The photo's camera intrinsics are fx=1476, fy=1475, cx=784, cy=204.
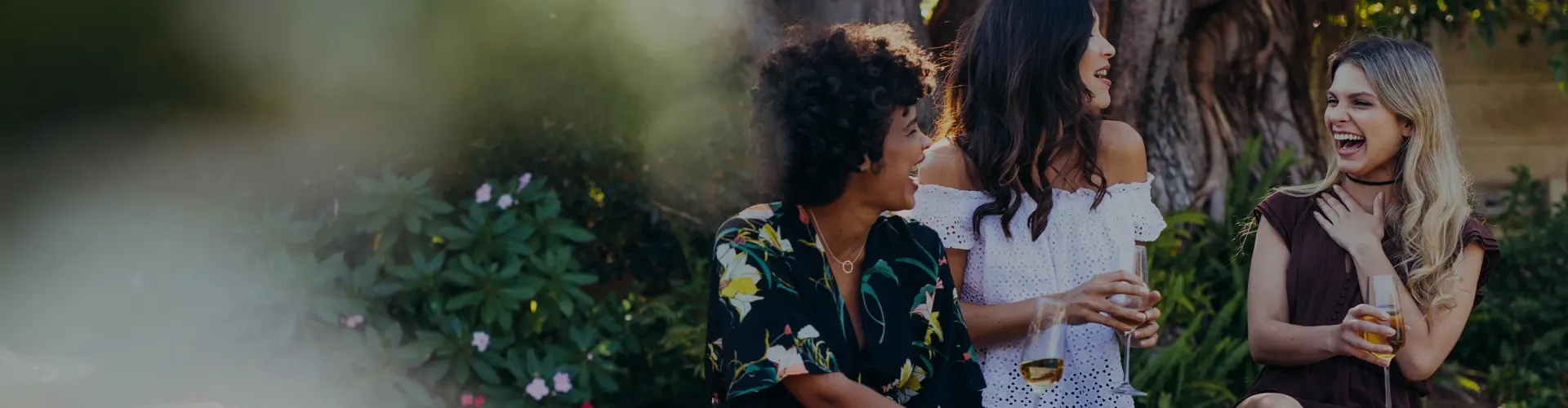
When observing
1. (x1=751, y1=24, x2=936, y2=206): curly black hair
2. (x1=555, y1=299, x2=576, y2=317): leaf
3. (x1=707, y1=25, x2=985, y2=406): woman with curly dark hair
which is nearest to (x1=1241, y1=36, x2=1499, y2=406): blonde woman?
(x1=707, y1=25, x2=985, y2=406): woman with curly dark hair

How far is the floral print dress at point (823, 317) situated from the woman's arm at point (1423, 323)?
1.01m

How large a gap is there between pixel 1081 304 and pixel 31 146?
12.5 feet

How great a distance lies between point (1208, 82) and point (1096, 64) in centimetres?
335

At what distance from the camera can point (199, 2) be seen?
5.07 metres

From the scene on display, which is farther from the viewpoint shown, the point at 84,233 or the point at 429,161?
the point at 429,161

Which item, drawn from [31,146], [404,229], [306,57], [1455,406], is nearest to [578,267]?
[404,229]

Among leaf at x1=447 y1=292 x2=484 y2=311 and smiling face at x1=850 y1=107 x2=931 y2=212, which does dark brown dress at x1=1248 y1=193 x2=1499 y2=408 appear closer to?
smiling face at x1=850 y1=107 x2=931 y2=212

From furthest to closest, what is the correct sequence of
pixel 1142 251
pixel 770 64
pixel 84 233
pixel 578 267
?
pixel 578 267 → pixel 84 233 → pixel 1142 251 → pixel 770 64

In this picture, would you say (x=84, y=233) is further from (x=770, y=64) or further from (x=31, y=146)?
(x=770, y=64)

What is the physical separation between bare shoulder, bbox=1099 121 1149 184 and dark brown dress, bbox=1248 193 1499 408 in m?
0.43

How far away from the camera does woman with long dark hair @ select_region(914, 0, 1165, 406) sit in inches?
124

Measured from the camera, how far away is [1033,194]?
10.4 feet

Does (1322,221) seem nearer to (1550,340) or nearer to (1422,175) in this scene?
(1422,175)

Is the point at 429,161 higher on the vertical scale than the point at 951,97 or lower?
lower
